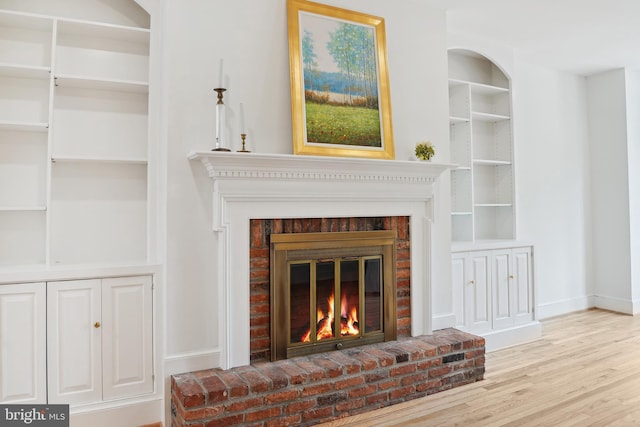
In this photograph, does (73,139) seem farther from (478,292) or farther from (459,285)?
(478,292)

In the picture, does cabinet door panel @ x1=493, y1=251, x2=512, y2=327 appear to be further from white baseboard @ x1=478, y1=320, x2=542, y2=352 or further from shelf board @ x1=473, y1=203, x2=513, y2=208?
shelf board @ x1=473, y1=203, x2=513, y2=208

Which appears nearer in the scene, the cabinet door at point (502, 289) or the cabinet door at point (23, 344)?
the cabinet door at point (23, 344)

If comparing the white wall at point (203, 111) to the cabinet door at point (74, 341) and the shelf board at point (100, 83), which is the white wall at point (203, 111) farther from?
the cabinet door at point (74, 341)

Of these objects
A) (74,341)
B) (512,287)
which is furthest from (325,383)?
(512,287)

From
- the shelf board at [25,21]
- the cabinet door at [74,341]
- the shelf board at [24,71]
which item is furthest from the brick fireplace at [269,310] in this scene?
the shelf board at [25,21]

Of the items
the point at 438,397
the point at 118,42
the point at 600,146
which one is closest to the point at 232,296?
the point at 438,397

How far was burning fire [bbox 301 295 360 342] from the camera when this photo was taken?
2.97 meters

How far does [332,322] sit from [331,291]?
0.68ft

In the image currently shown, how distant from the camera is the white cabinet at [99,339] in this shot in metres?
2.52

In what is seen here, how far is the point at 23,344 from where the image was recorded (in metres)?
2.46

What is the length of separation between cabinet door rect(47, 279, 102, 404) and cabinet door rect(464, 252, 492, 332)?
2.79 meters

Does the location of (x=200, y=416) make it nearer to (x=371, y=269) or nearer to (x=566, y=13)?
(x=371, y=269)

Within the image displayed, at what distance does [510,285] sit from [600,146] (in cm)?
251

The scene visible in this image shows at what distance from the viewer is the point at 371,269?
10.4ft
